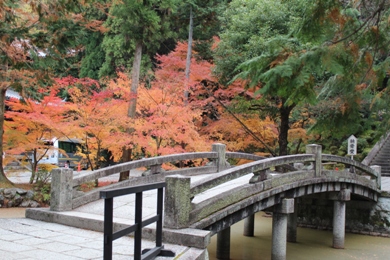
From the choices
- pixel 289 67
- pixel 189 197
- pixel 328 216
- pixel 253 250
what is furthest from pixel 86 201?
pixel 328 216

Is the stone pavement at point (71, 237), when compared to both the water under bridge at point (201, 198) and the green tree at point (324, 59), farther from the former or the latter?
the green tree at point (324, 59)

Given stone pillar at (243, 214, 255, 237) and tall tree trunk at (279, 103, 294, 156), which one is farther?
tall tree trunk at (279, 103, 294, 156)

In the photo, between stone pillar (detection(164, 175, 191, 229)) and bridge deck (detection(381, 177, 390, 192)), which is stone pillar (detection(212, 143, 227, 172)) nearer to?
stone pillar (detection(164, 175, 191, 229))

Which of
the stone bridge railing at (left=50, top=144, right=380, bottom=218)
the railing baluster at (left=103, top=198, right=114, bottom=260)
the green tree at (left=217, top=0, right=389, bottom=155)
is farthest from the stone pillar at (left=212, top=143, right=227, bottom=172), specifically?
the railing baluster at (left=103, top=198, right=114, bottom=260)

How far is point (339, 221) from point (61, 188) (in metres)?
9.54

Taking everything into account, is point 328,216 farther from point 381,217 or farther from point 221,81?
point 221,81

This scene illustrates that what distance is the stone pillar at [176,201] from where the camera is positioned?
20.1 feet

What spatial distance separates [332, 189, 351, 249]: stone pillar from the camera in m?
12.8

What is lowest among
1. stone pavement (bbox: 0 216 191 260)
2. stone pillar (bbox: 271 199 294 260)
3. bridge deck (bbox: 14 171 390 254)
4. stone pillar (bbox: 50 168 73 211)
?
stone pillar (bbox: 271 199 294 260)

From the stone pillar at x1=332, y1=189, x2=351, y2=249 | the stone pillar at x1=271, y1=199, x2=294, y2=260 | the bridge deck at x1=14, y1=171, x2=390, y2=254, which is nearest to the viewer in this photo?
the bridge deck at x1=14, y1=171, x2=390, y2=254

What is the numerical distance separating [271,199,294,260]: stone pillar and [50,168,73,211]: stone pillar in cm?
527

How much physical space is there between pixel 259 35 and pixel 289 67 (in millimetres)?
11536

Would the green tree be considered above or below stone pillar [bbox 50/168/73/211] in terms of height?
above

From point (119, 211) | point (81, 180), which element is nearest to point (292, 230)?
point (119, 211)
